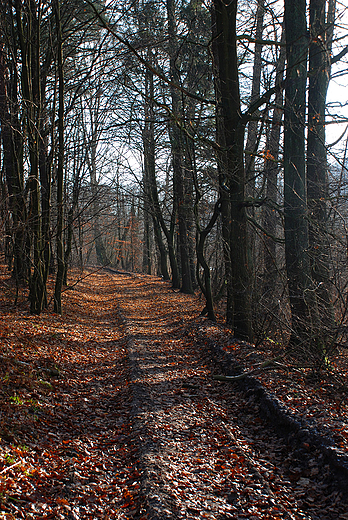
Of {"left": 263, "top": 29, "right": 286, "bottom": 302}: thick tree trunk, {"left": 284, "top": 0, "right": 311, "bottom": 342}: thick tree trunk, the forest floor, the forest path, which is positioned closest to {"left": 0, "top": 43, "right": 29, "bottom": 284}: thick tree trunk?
the forest floor

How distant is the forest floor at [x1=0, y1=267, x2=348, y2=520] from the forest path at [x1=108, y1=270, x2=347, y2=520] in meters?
0.01

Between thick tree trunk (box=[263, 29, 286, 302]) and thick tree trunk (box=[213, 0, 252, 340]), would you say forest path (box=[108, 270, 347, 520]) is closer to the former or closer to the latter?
thick tree trunk (box=[213, 0, 252, 340])

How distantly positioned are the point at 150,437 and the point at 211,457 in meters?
0.78

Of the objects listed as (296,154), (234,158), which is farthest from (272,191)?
(296,154)

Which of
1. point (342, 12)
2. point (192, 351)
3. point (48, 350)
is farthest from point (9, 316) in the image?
point (342, 12)

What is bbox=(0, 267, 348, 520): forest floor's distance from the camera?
337 centimetres

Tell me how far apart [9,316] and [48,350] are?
2.36m

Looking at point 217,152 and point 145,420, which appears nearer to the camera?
point 145,420

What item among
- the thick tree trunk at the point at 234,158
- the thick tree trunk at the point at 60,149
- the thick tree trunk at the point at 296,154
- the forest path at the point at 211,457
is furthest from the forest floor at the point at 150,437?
the thick tree trunk at the point at 60,149

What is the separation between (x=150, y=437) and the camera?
4535mm

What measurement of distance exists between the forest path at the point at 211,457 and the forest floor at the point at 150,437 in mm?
15

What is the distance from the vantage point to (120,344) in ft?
30.2

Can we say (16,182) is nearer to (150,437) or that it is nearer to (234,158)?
(234,158)

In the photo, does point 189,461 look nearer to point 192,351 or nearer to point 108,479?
point 108,479
